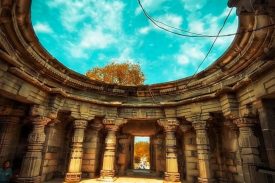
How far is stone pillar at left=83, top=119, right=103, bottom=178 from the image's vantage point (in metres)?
8.83

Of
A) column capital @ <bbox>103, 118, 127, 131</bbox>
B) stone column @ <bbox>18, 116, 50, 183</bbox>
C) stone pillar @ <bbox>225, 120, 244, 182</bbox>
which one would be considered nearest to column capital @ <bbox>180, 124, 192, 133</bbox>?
→ stone pillar @ <bbox>225, 120, 244, 182</bbox>

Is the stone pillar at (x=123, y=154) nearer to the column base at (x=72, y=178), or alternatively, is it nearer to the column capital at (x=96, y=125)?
the column capital at (x=96, y=125)

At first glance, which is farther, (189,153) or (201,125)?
(189,153)

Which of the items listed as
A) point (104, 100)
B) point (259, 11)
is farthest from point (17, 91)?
point (259, 11)

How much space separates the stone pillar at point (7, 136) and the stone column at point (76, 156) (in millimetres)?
2348

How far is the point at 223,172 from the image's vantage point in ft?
25.0

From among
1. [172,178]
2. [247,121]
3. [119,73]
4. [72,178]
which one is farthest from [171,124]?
[119,73]

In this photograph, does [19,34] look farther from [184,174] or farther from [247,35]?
[184,174]

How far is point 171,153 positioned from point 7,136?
7146 mm

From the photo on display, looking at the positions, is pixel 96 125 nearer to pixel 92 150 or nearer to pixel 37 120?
pixel 92 150

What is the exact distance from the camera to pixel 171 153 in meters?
8.38

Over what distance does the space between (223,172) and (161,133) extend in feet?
13.4

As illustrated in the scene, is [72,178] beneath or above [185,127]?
beneath

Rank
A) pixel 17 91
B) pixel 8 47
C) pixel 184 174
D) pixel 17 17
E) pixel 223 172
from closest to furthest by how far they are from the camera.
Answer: pixel 17 17, pixel 8 47, pixel 17 91, pixel 223 172, pixel 184 174
